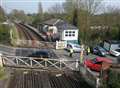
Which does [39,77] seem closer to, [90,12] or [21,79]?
[21,79]

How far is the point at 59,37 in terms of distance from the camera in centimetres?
3981

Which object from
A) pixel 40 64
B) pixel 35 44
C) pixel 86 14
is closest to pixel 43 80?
pixel 40 64

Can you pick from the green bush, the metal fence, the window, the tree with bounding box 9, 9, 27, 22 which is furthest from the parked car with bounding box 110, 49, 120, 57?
the tree with bounding box 9, 9, 27, 22

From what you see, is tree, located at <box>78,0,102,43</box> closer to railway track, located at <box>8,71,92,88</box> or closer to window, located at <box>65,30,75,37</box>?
window, located at <box>65,30,75,37</box>

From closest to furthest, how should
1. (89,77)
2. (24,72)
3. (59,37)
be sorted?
(89,77) < (24,72) < (59,37)

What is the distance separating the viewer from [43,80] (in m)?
15.5

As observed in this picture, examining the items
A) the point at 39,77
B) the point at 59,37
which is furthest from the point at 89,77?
the point at 59,37

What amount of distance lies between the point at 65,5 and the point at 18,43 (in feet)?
87.2

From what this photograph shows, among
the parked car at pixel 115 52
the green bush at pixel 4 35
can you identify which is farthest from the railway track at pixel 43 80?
the green bush at pixel 4 35

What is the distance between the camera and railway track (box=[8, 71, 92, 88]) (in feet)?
47.2

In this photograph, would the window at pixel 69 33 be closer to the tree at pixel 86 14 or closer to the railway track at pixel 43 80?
the tree at pixel 86 14

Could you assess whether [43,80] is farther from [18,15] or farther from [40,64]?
[18,15]

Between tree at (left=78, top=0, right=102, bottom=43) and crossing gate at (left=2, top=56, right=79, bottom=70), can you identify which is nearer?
crossing gate at (left=2, top=56, right=79, bottom=70)

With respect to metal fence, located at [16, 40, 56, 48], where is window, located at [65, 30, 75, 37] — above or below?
above
